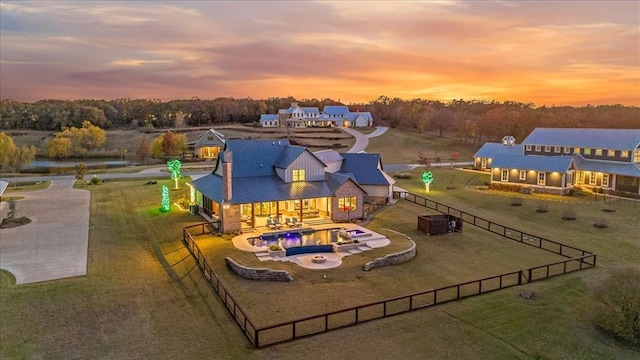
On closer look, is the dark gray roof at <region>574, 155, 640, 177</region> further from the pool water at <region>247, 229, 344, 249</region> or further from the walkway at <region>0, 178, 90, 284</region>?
the walkway at <region>0, 178, 90, 284</region>

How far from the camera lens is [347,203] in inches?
1331

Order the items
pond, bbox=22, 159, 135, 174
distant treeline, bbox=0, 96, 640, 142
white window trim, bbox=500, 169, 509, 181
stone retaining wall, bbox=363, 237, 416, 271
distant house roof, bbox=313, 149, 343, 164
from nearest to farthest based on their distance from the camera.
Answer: stone retaining wall, bbox=363, 237, 416, 271
distant house roof, bbox=313, 149, 343, 164
white window trim, bbox=500, 169, 509, 181
pond, bbox=22, 159, 135, 174
distant treeline, bbox=0, 96, 640, 142

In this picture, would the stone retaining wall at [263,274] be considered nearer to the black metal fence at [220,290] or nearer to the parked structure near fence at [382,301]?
the black metal fence at [220,290]

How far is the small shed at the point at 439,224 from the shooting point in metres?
30.2

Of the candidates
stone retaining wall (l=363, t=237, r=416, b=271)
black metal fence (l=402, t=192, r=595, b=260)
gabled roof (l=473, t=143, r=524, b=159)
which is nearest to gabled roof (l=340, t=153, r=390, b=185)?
black metal fence (l=402, t=192, r=595, b=260)

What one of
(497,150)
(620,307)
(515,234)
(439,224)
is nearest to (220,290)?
(620,307)

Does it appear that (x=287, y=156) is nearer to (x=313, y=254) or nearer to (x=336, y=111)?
(x=313, y=254)

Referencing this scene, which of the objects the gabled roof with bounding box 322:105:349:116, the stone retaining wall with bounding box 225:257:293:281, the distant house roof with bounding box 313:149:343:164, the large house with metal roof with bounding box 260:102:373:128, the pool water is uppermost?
the gabled roof with bounding box 322:105:349:116

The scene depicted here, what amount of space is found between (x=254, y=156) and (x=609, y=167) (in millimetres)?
38853

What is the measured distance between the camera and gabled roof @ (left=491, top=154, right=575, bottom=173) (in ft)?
155

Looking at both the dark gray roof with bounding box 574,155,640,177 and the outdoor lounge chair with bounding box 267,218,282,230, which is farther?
the dark gray roof with bounding box 574,155,640,177

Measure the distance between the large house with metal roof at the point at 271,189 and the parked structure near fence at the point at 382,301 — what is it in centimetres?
311

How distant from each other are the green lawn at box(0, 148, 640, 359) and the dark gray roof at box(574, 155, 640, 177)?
17.7 metres

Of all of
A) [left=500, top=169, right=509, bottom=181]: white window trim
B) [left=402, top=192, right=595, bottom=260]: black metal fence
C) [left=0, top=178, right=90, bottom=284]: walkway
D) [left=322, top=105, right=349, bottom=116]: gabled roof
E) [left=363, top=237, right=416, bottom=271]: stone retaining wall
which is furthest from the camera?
[left=322, top=105, right=349, bottom=116]: gabled roof
